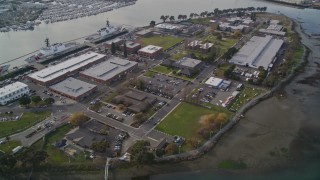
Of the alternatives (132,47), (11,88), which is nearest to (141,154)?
(11,88)

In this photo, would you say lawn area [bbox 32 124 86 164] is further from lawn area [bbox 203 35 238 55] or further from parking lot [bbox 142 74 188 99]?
lawn area [bbox 203 35 238 55]

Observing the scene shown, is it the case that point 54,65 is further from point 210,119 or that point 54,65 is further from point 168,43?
point 210,119

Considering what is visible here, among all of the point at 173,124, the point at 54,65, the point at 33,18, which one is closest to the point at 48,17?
the point at 33,18

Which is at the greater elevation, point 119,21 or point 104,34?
point 119,21

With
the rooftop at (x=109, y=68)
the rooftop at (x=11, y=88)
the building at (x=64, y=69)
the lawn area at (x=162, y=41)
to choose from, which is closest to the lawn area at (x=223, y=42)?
the lawn area at (x=162, y=41)

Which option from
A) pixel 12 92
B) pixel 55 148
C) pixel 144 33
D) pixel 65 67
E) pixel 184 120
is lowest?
pixel 55 148

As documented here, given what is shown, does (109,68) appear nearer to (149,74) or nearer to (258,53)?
(149,74)
